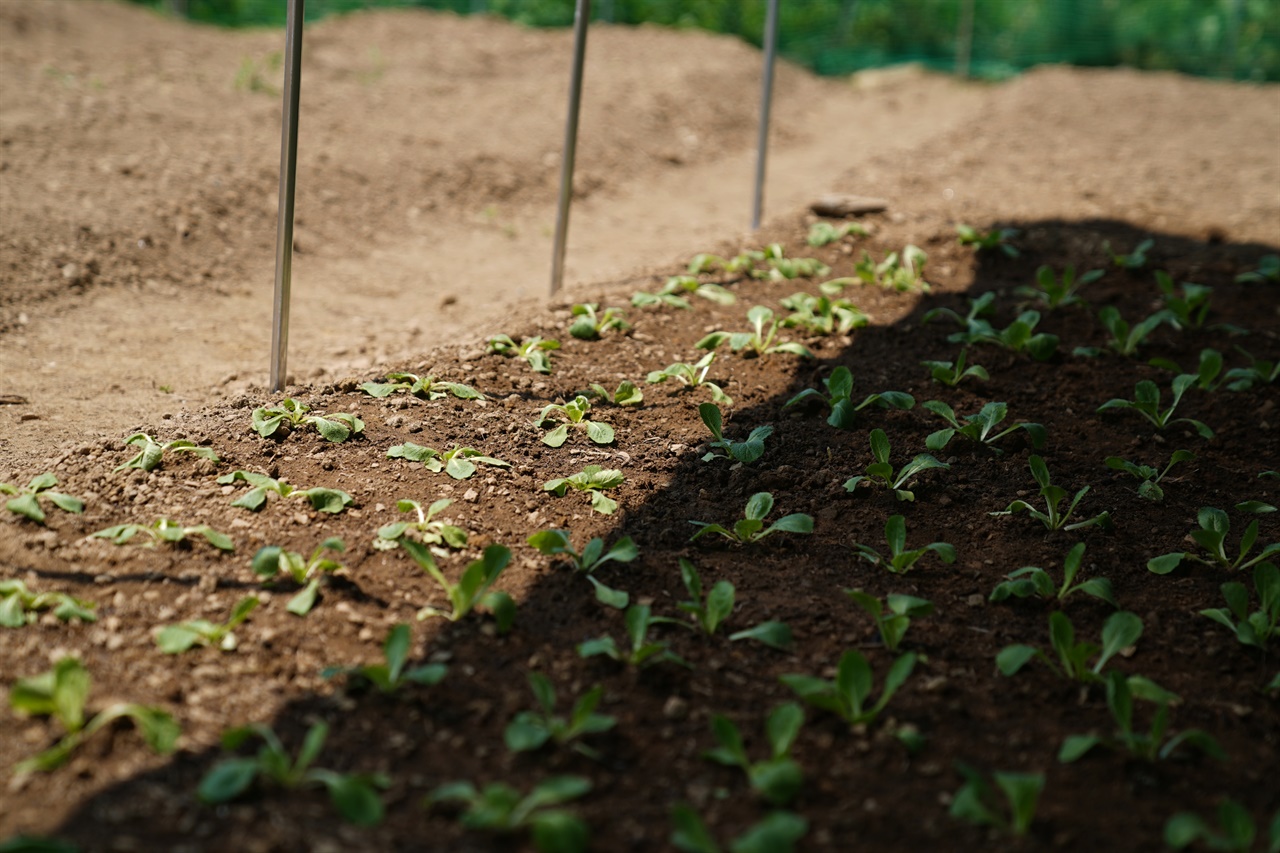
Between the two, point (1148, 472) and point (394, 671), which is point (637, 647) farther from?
point (1148, 472)

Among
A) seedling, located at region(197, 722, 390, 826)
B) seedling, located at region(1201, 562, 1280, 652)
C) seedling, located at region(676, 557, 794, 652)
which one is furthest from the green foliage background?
seedling, located at region(197, 722, 390, 826)

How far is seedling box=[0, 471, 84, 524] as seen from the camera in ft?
7.73

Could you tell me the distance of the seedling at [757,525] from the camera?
243 cm

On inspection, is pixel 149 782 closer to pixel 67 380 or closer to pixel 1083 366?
pixel 67 380

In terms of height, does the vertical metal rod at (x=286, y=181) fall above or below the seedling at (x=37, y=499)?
above

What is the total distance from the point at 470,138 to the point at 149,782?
A: 18.8 feet

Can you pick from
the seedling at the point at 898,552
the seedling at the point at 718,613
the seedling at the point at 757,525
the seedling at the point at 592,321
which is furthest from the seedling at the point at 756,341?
the seedling at the point at 718,613

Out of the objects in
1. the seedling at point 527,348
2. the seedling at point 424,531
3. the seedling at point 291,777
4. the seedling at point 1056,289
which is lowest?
the seedling at point 291,777

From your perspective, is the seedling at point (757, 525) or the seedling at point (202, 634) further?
the seedling at point (757, 525)

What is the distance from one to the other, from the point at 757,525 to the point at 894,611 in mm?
447

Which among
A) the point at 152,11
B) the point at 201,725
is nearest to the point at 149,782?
the point at 201,725

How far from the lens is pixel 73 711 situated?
1.71m

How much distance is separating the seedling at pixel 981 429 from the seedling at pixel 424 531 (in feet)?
4.39

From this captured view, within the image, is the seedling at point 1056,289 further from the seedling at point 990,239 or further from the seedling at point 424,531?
the seedling at point 424,531
